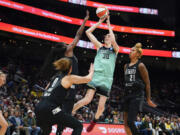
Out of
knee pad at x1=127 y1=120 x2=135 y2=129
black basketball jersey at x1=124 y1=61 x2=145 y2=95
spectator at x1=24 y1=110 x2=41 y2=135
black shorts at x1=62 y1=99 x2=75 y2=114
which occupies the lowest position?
spectator at x1=24 y1=110 x2=41 y2=135

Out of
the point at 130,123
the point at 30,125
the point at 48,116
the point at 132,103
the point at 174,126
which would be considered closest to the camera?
the point at 48,116

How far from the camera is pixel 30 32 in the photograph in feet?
78.8

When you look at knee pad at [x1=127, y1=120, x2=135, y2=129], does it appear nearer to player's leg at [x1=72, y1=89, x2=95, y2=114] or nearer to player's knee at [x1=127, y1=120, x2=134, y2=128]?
player's knee at [x1=127, y1=120, x2=134, y2=128]

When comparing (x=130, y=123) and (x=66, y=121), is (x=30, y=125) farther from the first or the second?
(x=66, y=121)

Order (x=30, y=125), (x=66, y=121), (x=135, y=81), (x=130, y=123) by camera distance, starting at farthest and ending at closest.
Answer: (x=30, y=125) < (x=135, y=81) < (x=130, y=123) < (x=66, y=121)

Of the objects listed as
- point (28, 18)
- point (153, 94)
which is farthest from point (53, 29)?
point (153, 94)

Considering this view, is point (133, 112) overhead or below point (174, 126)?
overhead

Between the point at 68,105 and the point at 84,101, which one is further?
the point at 84,101

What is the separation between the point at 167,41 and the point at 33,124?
25.9m

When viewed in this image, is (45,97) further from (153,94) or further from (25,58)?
(153,94)

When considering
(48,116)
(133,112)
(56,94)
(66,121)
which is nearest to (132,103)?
(133,112)

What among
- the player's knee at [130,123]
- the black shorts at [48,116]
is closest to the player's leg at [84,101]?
the player's knee at [130,123]

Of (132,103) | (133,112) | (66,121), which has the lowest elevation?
(66,121)

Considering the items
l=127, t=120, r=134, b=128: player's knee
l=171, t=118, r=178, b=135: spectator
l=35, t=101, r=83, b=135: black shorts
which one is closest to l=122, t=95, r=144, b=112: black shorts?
l=127, t=120, r=134, b=128: player's knee
